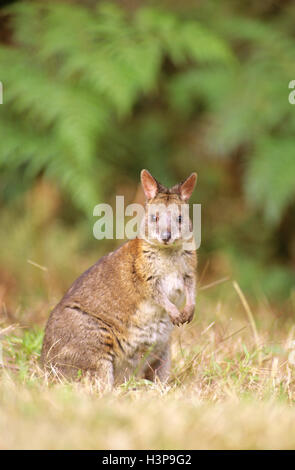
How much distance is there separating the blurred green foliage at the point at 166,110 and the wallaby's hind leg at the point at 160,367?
7.95 ft

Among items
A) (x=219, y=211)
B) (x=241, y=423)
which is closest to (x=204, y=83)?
(x=219, y=211)

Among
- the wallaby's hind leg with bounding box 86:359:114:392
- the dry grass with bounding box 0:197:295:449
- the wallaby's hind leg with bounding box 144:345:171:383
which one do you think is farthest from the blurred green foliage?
the wallaby's hind leg with bounding box 86:359:114:392

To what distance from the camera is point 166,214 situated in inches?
140

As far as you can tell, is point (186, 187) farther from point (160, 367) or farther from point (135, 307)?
point (160, 367)

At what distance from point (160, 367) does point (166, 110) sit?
449 cm

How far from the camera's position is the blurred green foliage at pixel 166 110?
19.4 ft

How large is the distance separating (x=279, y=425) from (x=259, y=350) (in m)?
1.30

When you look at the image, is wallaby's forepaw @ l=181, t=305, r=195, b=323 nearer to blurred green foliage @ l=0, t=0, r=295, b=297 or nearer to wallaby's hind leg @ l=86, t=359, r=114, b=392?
wallaby's hind leg @ l=86, t=359, r=114, b=392

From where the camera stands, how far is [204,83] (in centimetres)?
661

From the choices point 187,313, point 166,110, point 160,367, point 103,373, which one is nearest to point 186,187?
point 187,313

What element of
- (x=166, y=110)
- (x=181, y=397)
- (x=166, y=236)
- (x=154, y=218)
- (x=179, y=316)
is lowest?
(x=181, y=397)

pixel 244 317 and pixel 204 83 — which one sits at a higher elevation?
pixel 204 83

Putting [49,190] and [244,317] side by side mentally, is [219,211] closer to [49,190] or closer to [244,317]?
[49,190]

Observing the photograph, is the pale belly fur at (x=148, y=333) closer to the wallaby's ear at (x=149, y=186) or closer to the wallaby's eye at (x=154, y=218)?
the wallaby's eye at (x=154, y=218)
